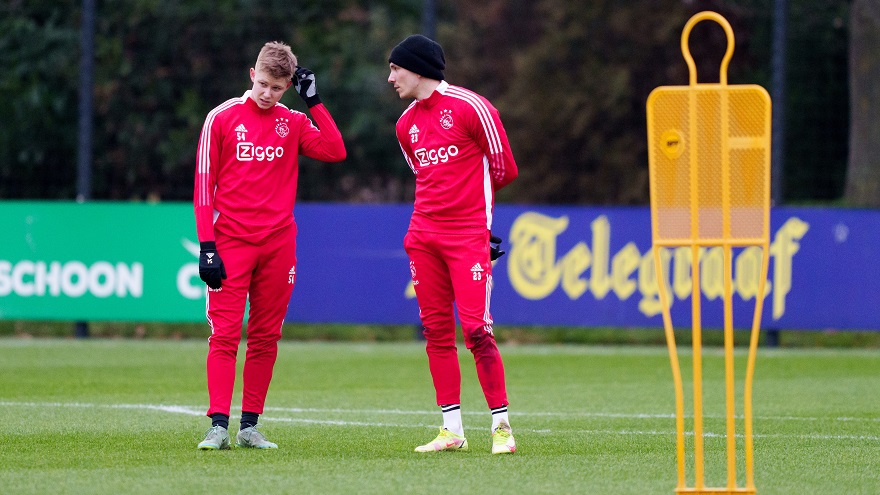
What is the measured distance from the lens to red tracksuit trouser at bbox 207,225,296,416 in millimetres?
7453

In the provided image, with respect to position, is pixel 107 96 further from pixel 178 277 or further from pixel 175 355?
pixel 175 355

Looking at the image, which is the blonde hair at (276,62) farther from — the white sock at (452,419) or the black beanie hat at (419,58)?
the white sock at (452,419)

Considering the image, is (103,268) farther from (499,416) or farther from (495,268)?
(499,416)

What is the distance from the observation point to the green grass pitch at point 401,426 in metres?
6.28

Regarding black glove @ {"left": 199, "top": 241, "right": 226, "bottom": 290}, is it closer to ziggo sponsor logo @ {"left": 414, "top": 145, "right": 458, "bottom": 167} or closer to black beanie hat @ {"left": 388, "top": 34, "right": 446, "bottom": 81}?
ziggo sponsor logo @ {"left": 414, "top": 145, "right": 458, "bottom": 167}

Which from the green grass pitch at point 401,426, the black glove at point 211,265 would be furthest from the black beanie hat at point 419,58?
the green grass pitch at point 401,426

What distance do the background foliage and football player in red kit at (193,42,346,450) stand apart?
11.4 meters

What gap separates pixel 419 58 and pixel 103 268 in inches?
386

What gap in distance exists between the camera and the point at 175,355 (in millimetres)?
14844

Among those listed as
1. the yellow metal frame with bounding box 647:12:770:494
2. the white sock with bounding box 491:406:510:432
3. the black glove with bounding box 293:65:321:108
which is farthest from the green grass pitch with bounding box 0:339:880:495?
the black glove with bounding box 293:65:321:108

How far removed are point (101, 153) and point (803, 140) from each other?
28.3 ft

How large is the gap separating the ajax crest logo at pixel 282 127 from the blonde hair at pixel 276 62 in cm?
25

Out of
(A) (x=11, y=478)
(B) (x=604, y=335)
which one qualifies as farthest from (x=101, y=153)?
(A) (x=11, y=478)

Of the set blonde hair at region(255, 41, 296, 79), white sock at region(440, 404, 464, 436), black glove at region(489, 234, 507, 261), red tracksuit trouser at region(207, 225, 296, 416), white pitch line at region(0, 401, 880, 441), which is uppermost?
blonde hair at region(255, 41, 296, 79)
